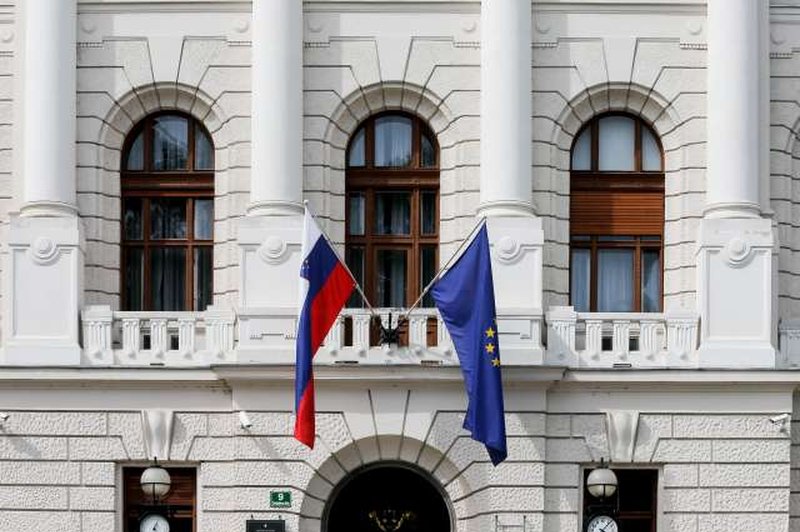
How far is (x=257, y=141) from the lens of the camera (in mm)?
32844

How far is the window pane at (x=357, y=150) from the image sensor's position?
3388 centimetres

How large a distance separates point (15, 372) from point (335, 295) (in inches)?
191

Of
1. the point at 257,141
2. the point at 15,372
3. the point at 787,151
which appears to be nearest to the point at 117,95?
the point at 257,141

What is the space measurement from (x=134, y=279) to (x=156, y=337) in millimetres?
1660

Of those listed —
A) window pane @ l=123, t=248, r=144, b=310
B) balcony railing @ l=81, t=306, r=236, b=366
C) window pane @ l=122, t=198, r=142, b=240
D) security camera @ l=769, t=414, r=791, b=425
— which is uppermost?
window pane @ l=122, t=198, r=142, b=240

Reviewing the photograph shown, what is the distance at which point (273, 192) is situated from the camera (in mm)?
32594

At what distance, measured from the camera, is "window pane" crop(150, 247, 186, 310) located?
33844 mm

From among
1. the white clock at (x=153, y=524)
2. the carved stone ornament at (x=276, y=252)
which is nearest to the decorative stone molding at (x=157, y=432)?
the white clock at (x=153, y=524)

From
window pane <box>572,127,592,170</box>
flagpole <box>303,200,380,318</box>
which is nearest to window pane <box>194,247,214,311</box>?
flagpole <box>303,200,380,318</box>

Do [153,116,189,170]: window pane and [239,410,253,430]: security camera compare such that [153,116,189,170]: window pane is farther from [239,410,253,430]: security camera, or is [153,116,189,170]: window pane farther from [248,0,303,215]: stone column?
[239,410,253,430]: security camera

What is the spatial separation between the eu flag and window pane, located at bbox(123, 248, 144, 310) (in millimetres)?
5113

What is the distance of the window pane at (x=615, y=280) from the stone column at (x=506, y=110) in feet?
6.14

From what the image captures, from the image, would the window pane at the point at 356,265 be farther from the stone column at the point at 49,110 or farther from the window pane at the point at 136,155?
the stone column at the point at 49,110

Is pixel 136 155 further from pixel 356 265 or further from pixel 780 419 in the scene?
pixel 780 419
